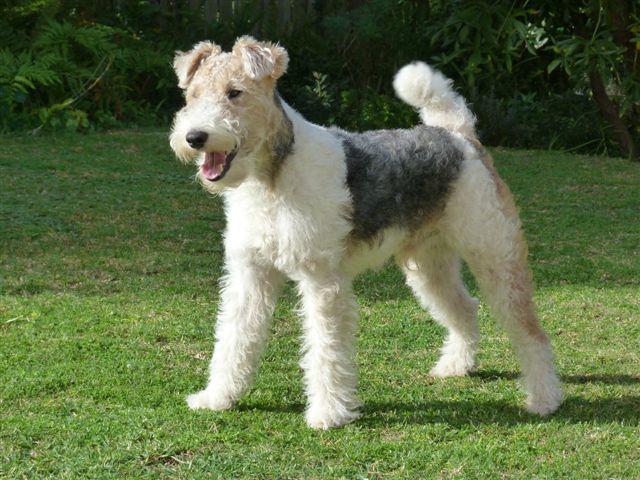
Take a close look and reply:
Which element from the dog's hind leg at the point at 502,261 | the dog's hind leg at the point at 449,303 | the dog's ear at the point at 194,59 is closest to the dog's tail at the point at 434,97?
the dog's hind leg at the point at 502,261

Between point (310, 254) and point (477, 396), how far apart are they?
4.41 ft

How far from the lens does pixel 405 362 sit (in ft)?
17.9

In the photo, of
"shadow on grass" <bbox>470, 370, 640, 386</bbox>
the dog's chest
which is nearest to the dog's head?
the dog's chest

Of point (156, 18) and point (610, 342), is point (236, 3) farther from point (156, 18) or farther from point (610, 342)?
point (610, 342)

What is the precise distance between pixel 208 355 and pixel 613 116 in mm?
7390

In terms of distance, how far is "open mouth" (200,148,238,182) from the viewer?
408 centimetres

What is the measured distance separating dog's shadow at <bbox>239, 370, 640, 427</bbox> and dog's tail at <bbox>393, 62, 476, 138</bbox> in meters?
1.44

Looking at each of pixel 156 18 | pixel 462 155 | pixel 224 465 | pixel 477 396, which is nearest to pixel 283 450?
pixel 224 465

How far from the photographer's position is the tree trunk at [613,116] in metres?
10.9

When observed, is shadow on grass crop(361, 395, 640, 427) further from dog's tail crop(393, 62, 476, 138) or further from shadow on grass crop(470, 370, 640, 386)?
dog's tail crop(393, 62, 476, 138)

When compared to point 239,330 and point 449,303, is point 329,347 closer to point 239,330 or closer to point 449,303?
point 239,330

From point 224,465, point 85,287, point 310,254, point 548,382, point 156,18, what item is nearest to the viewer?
point 224,465

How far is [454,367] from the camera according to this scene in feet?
17.3

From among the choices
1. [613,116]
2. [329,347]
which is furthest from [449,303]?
[613,116]
